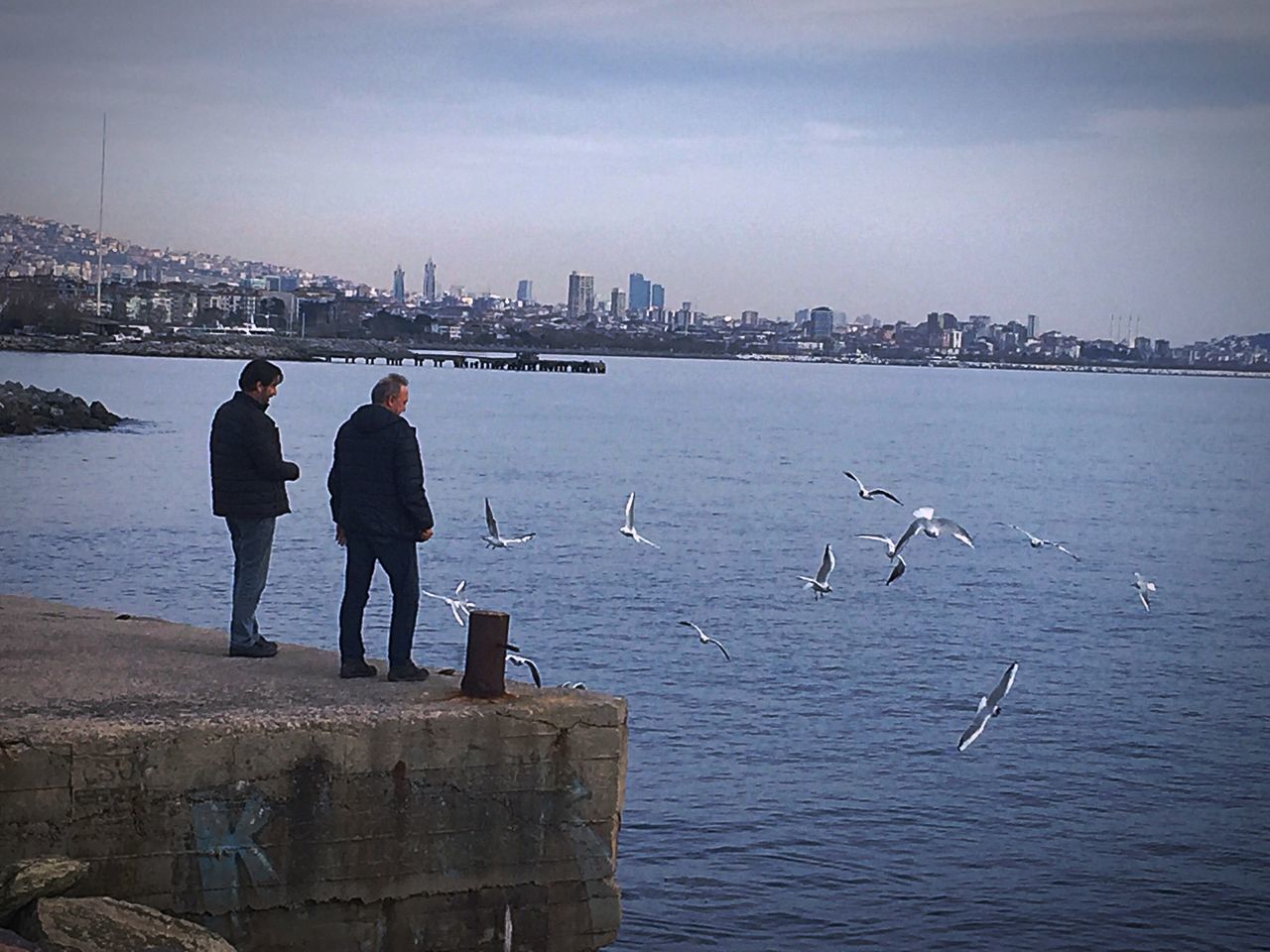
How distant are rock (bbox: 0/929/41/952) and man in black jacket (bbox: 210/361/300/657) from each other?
9.26ft

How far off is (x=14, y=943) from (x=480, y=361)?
585ft

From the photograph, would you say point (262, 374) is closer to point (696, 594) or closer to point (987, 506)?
point (696, 594)

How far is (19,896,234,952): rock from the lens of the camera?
277 inches

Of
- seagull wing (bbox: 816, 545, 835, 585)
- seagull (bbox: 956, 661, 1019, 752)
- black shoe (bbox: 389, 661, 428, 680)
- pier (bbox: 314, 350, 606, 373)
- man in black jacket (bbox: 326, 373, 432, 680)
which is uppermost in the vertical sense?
man in black jacket (bbox: 326, 373, 432, 680)

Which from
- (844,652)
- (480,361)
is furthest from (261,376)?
(480,361)

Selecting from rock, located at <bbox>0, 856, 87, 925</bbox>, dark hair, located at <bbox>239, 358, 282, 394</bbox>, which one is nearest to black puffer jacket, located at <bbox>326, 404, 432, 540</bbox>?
dark hair, located at <bbox>239, 358, 282, 394</bbox>

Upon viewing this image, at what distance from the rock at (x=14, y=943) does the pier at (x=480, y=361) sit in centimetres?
15659

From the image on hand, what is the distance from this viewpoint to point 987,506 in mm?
46625

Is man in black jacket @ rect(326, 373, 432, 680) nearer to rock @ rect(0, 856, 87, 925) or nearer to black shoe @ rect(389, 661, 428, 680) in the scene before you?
black shoe @ rect(389, 661, 428, 680)

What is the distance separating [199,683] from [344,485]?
1.27 meters

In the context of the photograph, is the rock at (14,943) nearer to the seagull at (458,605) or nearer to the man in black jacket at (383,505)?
the man in black jacket at (383,505)

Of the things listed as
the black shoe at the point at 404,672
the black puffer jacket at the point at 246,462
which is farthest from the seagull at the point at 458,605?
the black puffer jacket at the point at 246,462

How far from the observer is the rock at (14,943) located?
21.9 ft

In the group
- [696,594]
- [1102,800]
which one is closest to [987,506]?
[696,594]
